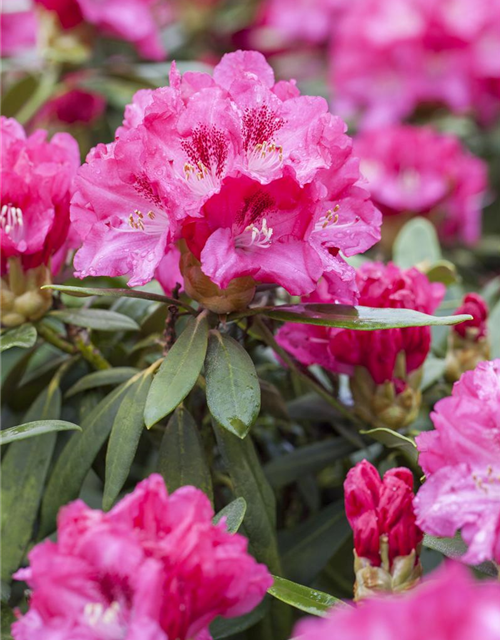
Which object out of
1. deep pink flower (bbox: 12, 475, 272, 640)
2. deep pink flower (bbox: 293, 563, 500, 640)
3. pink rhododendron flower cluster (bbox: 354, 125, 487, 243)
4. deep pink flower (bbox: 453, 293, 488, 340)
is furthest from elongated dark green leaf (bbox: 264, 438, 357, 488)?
pink rhododendron flower cluster (bbox: 354, 125, 487, 243)

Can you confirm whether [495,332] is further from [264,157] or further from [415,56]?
[415,56]

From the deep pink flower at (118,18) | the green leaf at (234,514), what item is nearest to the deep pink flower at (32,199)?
the green leaf at (234,514)

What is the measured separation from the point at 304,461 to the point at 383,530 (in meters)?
0.30

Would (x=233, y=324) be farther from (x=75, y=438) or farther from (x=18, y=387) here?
(x=18, y=387)

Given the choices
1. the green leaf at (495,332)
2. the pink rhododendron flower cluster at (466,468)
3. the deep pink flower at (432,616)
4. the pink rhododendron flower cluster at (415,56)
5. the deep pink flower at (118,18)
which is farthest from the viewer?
the pink rhododendron flower cluster at (415,56)

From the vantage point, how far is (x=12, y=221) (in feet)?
3.43

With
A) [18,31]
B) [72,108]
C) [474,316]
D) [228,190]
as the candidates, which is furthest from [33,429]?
[18,31]

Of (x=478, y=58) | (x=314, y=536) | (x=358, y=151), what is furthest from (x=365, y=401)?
(x=478, y=58)

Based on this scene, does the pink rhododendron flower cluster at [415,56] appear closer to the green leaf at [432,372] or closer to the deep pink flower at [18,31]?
the deep pink flower at [18,31]

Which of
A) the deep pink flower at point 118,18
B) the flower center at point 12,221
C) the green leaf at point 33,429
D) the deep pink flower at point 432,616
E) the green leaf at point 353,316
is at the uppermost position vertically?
the deep pink flower at point 118,18

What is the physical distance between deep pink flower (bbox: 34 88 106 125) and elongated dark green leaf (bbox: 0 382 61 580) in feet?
3.49

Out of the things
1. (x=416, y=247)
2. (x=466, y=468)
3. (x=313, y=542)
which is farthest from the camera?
(x=416, y=247)

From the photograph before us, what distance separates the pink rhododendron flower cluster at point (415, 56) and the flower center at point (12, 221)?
1508 mm

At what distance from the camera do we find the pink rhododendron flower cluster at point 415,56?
2.37 m
